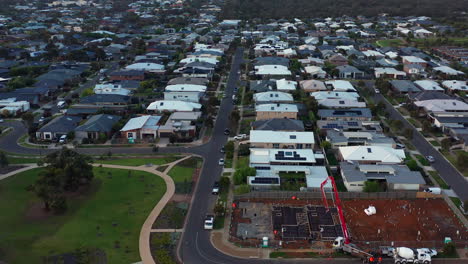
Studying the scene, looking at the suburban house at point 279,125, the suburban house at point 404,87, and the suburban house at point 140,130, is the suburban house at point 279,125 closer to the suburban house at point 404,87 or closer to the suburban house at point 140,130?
the suburban house at point 140,130

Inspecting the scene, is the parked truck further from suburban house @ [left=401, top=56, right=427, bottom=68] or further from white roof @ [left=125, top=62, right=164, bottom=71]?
suburban house @ [left=401, top=56, right=427, bottom=68]

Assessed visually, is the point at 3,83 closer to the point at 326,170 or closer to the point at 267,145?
the point at 267,145

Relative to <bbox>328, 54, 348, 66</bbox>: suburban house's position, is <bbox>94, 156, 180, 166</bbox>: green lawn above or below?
below

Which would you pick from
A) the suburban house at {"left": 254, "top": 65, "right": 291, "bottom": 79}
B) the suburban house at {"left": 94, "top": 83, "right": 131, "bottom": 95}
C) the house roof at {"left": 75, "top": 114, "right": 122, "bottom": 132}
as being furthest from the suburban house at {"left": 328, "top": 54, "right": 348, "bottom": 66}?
the house roof at {"left": 75, "top": 114, "right": 122, "bottom": 132}

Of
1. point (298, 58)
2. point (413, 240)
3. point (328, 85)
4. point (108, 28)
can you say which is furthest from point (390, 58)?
point (108, 28)

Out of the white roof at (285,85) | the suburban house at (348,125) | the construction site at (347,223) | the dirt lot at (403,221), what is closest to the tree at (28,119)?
the construction site at (347,223)

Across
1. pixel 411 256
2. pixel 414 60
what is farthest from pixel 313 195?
pixel 414 60
